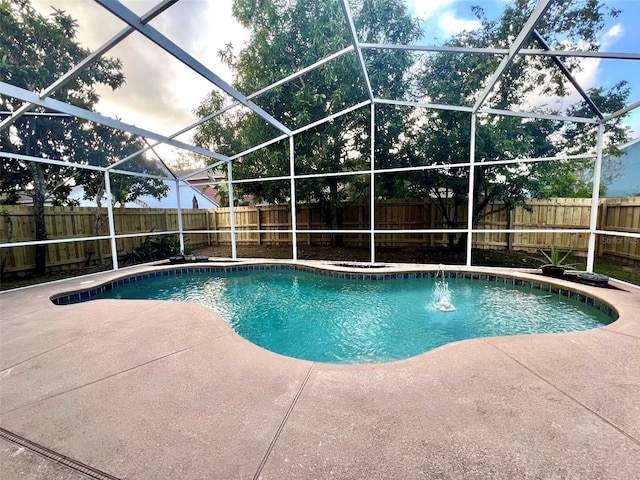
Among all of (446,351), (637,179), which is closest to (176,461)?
(446,351)

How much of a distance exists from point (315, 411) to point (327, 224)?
8848mm

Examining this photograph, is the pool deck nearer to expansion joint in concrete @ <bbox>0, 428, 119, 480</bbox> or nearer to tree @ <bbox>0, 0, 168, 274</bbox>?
expansion joint in concrete @ <bbox>0, 428, 119, 480</bbox>

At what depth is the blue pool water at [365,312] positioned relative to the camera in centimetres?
342

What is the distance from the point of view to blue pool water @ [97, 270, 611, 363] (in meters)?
3.42

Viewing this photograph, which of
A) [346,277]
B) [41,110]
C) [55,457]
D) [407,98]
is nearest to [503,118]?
[407,98]

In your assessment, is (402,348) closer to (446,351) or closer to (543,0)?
(446,351)

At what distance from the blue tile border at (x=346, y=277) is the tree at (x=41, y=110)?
8.08 feet

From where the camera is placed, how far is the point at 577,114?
250 inches

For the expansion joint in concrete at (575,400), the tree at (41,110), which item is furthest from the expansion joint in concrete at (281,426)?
the tree at (41,110)

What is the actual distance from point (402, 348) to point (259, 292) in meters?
3.25

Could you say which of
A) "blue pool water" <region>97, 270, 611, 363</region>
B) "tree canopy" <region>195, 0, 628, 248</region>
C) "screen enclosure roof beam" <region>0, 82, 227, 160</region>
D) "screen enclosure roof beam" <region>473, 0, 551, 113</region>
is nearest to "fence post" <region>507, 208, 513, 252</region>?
"tree canopy" <region>195, 0, 628, 248</region>

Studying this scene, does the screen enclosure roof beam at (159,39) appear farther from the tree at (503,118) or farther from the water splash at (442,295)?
the tree at (503,118)

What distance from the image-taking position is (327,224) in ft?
34.0

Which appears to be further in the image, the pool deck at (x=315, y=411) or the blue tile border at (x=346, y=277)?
the blue tile border at (x=346, y=277)
